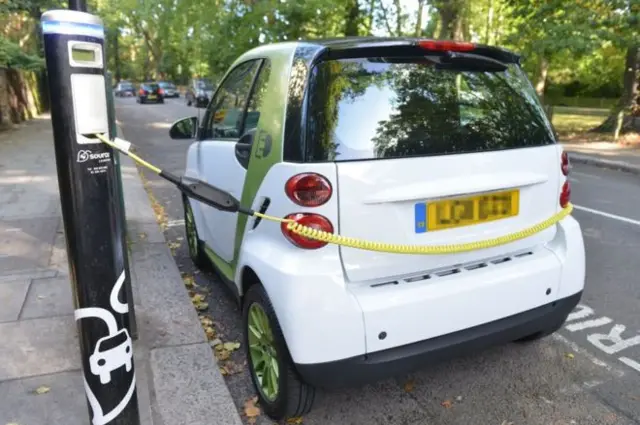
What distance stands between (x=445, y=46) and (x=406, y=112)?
40 cm

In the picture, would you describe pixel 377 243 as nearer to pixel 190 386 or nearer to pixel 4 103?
pixel 190 386

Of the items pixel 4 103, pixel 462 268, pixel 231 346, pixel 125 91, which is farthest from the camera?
pixel 125 91

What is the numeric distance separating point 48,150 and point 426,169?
12.1 m

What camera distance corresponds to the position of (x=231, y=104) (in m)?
3.54

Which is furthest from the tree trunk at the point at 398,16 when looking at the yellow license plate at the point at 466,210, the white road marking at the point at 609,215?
the yellow license plate at the point at 466,210

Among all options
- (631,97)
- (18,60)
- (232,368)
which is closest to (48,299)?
→ (232,368)

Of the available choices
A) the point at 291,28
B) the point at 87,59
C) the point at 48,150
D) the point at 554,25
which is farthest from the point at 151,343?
the point at 291,28

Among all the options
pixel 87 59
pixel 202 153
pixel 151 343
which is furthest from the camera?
pixel 202 153

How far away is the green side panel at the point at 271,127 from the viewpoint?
2.48 metres

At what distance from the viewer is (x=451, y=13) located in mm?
16625

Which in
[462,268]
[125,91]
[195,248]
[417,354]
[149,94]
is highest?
[125,91]

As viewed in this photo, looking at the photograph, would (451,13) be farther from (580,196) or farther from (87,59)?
(87,59)

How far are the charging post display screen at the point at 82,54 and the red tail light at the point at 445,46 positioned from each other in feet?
4.69

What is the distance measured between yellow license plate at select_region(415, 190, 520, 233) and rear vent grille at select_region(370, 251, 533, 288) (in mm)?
214
